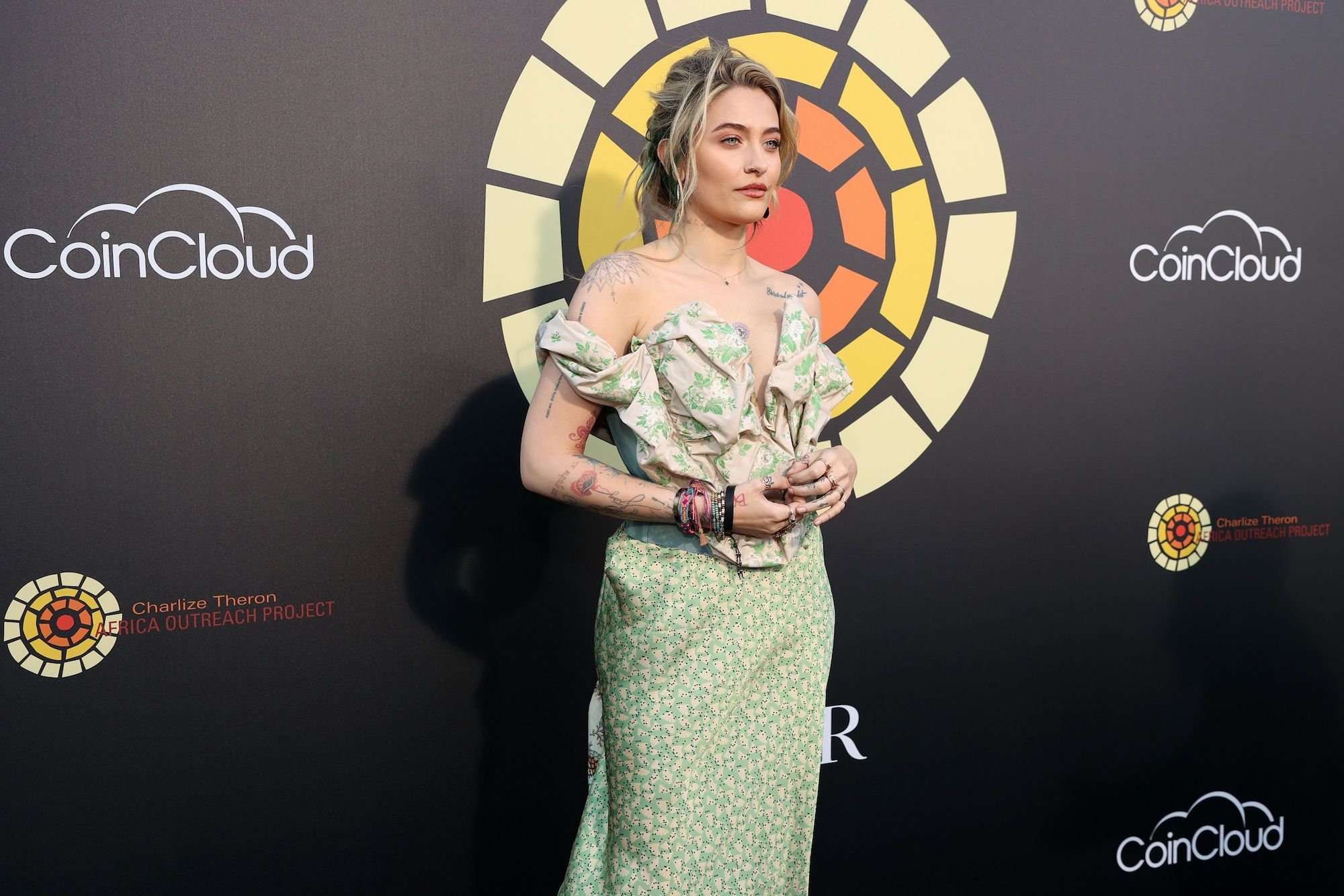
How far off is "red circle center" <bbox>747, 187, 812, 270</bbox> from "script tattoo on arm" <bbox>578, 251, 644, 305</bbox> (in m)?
0.68

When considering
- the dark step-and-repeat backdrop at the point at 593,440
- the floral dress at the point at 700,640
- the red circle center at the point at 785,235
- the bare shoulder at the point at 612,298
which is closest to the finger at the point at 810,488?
the floral dress at the point at 700,640

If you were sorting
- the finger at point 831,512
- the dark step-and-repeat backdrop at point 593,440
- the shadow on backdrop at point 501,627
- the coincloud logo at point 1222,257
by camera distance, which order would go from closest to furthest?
the finger at point 831,512, the dark step-and-repeat backdrop at point 593,440, the shadow on backdrop at point 501,627, the coincloud logo at point 1222,257

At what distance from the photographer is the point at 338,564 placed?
2186 millimetres

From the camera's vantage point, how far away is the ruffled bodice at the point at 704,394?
1.68m

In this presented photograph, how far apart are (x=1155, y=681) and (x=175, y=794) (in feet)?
7.43

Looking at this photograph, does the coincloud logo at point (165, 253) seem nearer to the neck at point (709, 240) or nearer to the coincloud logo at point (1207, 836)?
the neck at point (709, 240)

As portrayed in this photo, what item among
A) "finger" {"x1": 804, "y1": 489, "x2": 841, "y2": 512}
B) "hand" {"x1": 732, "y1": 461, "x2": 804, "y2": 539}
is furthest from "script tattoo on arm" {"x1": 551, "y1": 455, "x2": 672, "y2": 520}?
"finger" {"x1": 804, "y1": 489, "x2": 841, "y2": 512}

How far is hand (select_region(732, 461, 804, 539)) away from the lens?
1.68 m

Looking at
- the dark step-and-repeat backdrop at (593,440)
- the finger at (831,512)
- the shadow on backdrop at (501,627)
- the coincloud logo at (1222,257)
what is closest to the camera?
the finger at (831,512)

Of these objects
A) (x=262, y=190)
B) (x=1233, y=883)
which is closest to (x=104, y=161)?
(x=262, y=190)

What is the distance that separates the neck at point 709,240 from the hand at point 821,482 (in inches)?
13.7

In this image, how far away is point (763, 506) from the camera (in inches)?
66.2

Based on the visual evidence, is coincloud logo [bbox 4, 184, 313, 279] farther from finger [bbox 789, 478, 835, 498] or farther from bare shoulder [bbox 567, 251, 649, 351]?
finger [bbox 789, 478, 835, 498]

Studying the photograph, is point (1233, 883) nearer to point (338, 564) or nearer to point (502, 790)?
point (502, 790)
